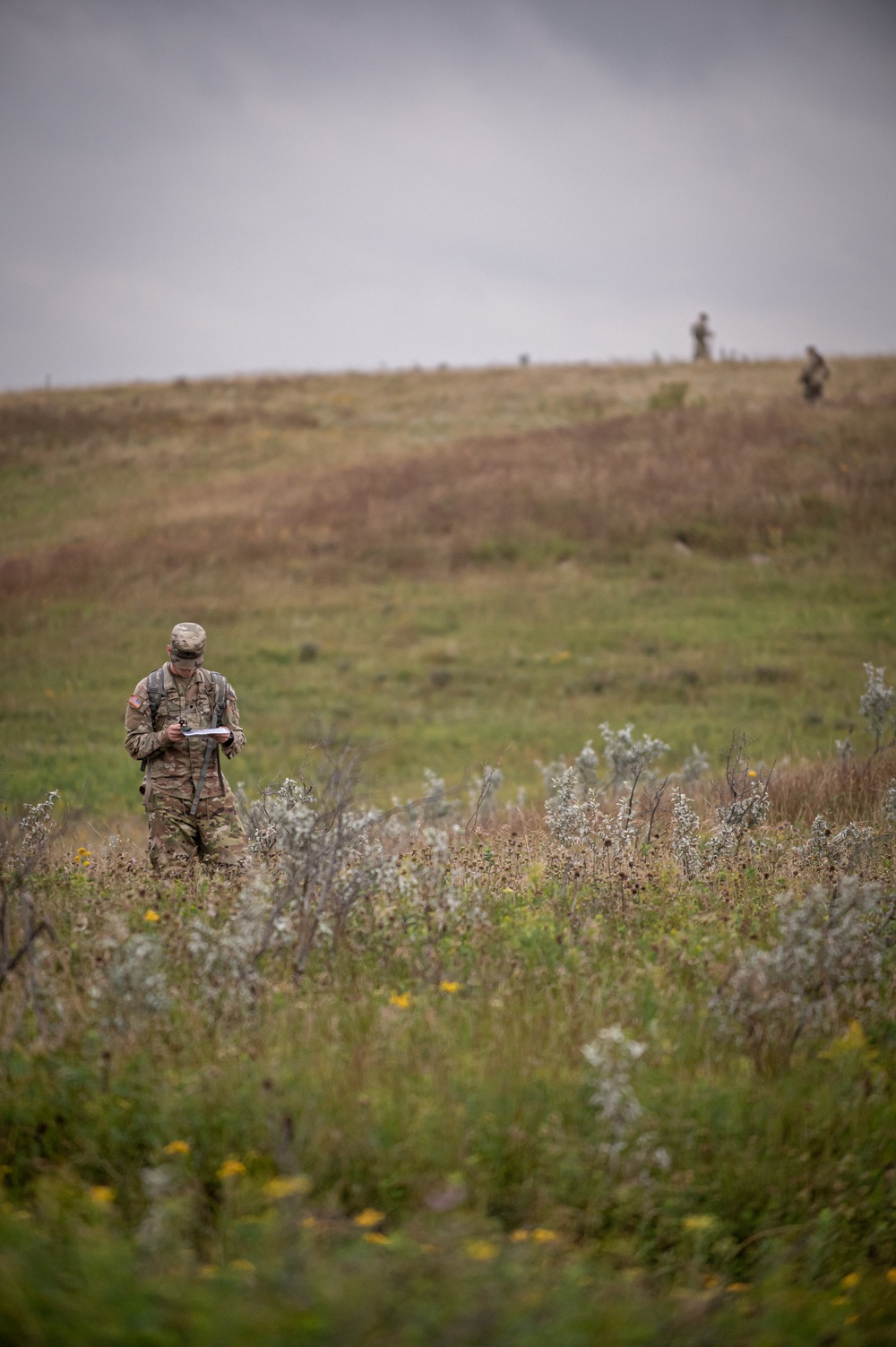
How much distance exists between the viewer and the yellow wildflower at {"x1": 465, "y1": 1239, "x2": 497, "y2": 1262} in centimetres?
240

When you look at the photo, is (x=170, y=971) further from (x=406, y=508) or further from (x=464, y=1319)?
(x=406, y=508)

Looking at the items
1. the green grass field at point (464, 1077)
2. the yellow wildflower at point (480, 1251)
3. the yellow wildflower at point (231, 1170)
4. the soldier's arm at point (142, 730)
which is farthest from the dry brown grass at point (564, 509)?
the yellow wildflower at point (480, 1251)

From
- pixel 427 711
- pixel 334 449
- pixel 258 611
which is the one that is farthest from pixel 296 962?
pixel 334 449

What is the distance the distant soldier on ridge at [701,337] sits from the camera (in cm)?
4216

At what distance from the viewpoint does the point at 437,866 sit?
518 centimetres

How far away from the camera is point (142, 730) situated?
6.26 m

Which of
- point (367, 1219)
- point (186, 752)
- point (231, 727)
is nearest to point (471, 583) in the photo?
point (231, 727)

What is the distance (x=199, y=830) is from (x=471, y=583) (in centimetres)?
1656

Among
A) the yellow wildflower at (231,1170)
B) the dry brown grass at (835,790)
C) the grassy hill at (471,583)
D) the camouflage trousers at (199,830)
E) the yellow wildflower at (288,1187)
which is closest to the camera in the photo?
the yellow wildflower at (288,1187)

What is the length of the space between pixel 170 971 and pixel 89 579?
2142 cm

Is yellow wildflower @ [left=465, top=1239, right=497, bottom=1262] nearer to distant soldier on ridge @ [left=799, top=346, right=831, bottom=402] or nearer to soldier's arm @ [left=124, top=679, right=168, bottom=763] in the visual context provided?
soldier's arm @ [left=124, top=679, right=168, bottom=763]

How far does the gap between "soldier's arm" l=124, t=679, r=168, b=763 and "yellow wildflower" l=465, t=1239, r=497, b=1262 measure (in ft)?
13.8

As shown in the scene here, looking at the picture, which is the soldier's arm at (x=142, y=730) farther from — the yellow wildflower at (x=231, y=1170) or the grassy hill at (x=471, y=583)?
the grassy hill at (x=471, y=583)

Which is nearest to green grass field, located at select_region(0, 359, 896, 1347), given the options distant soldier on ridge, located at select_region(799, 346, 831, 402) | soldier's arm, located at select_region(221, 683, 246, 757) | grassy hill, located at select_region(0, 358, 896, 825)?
soldier's arm, located at select_region(221, 683, 246, 757)
